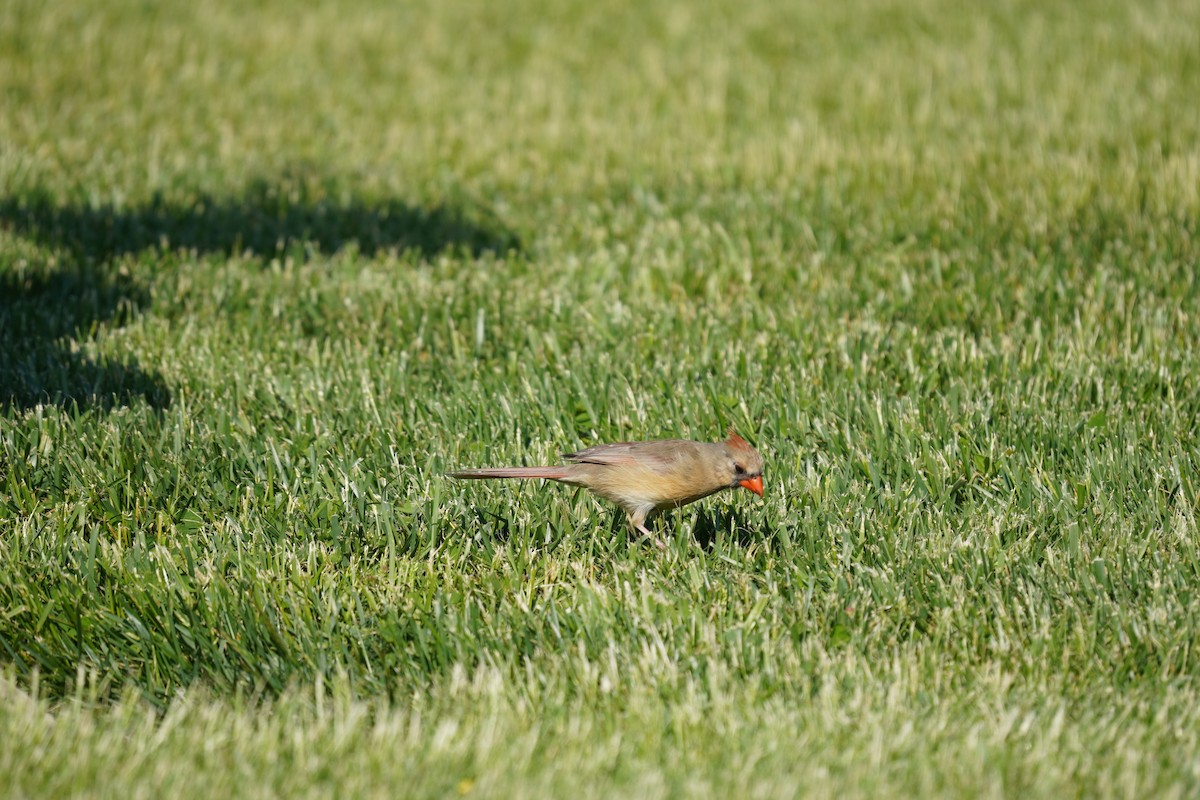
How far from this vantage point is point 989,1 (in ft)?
42.9

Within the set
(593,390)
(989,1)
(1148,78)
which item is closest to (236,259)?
(593,390)

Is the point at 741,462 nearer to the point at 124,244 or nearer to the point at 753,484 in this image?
the point at 753,484

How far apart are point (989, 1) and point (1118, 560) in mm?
10443

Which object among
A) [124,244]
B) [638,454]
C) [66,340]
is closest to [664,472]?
[638,454]

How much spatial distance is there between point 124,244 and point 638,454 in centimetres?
424

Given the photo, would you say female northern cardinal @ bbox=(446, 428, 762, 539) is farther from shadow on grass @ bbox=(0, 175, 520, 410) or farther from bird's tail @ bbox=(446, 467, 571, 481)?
shadow on grass @ bbox=(0, 175, 520, 410)

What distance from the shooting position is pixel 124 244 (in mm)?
7215

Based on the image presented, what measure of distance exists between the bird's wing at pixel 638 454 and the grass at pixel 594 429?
307 mm

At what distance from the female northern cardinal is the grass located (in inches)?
7.5

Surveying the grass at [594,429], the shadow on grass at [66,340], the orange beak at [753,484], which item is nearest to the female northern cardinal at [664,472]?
the orange beak at [753,484]

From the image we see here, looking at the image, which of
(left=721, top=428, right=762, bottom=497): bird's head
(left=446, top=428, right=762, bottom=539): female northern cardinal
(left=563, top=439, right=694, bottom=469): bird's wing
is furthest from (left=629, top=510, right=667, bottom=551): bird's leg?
(left=721, top=428, right=762, bottom=497): bird's head

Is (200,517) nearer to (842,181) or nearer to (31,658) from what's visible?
(31,658)

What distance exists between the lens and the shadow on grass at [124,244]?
566cm

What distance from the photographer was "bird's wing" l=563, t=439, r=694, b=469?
4.34 m
